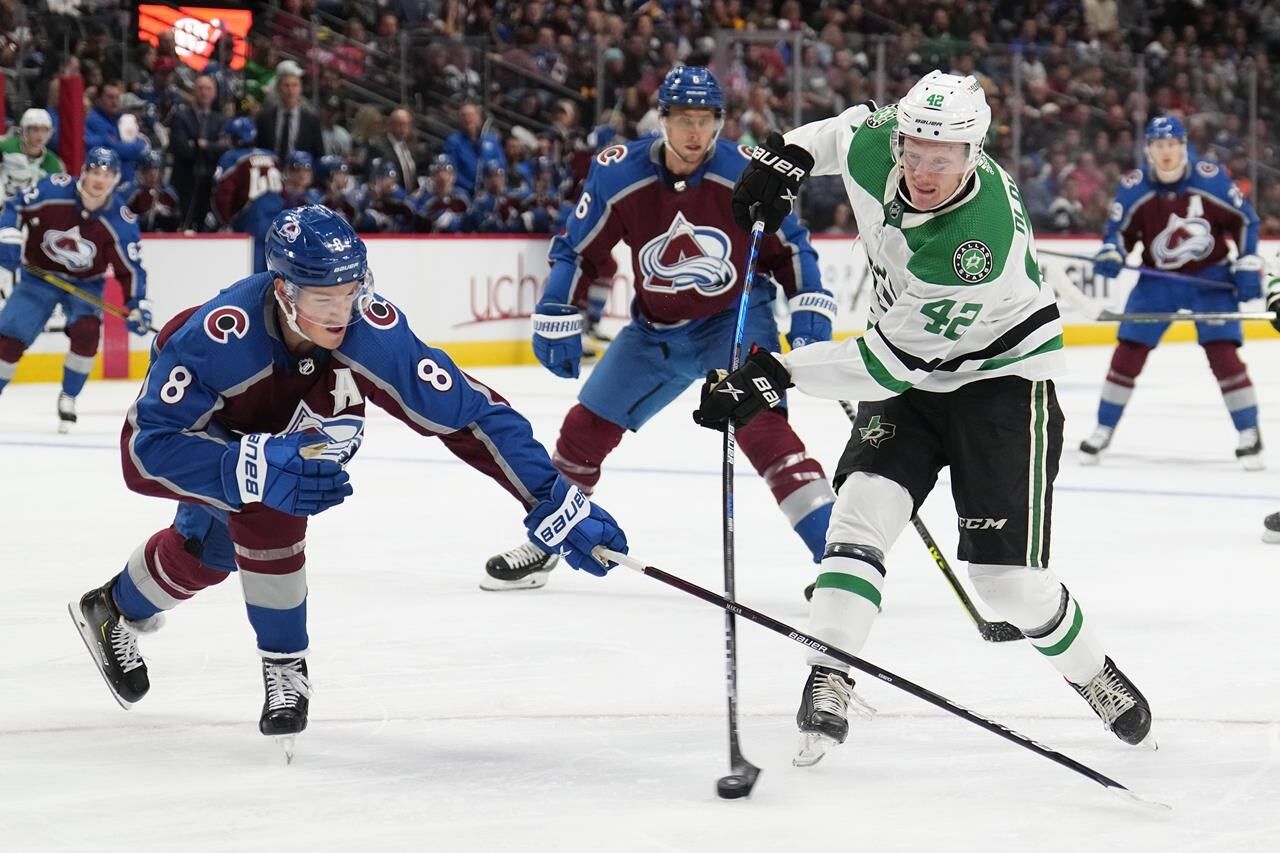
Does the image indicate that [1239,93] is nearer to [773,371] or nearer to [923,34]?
[923,34]

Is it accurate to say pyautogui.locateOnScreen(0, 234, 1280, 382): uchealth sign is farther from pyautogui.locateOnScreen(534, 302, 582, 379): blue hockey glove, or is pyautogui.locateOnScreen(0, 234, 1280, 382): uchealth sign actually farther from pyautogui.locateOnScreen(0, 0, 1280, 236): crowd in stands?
pyautogui.locateOnScreen(534, 302, 582, 379): blue hockey glove

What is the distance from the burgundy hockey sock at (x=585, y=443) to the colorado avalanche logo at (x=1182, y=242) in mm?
3547

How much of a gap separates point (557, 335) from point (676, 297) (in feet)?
1.17

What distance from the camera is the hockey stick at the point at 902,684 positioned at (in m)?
2.95

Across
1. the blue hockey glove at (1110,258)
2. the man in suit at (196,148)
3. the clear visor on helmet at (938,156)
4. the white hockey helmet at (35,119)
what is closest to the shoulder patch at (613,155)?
the clear visor on helmet at (938,156)

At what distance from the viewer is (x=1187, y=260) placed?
24.7 ft

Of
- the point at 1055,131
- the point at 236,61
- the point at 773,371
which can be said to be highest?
the point at 773,371

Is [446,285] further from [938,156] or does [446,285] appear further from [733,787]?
[733,787]

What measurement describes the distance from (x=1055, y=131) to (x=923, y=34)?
88.7 inches

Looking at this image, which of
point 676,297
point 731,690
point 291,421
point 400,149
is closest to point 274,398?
point 291,421

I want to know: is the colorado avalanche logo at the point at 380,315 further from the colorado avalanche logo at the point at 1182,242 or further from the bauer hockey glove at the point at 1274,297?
the colorado avalanche logo at the point at 1182,242

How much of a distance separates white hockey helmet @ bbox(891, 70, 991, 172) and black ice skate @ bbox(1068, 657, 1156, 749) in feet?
3.06

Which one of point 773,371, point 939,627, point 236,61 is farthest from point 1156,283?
point 236,61

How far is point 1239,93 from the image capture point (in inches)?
544
